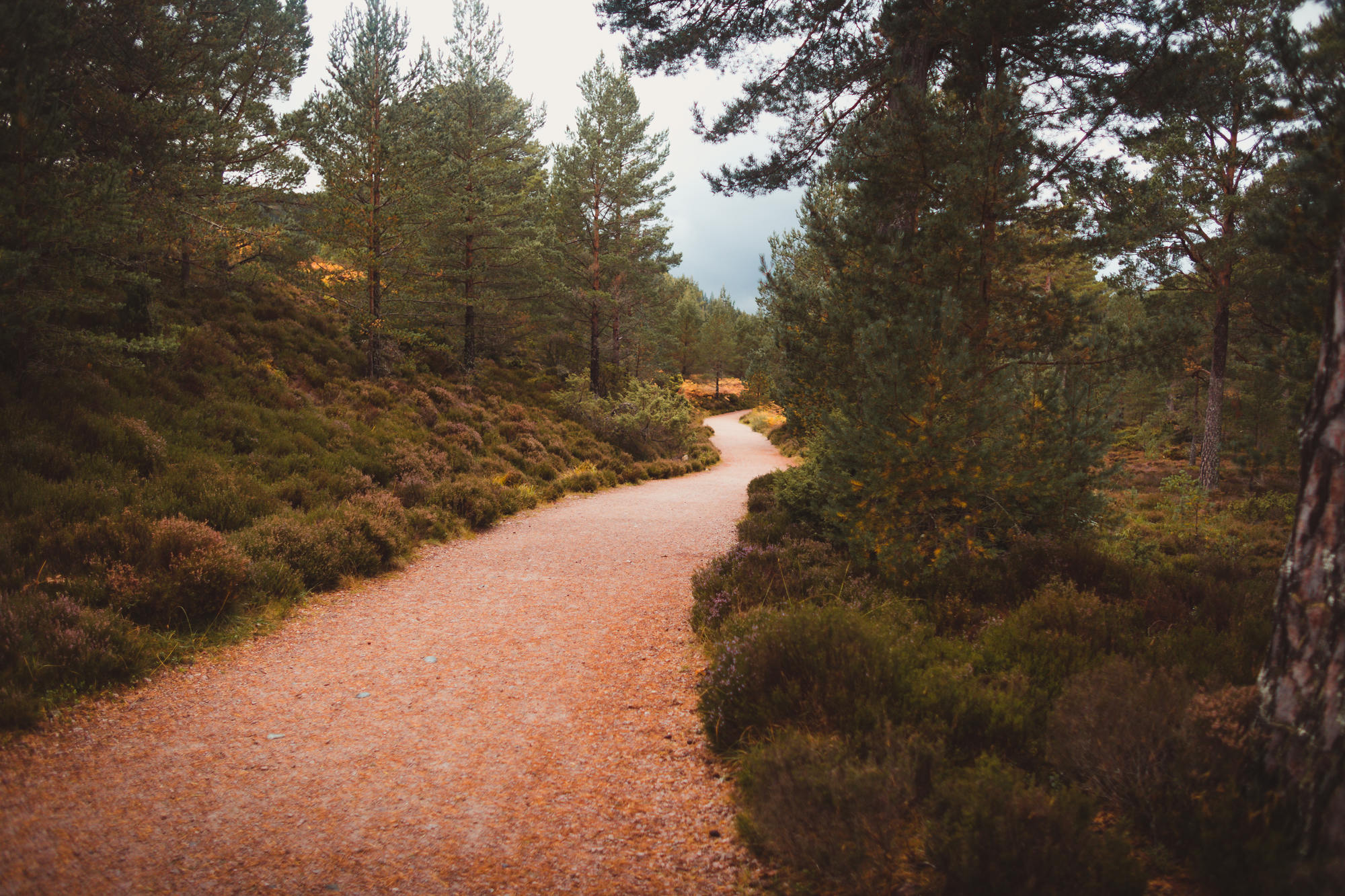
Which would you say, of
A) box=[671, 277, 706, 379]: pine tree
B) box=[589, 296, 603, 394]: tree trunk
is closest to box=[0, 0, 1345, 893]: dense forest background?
box=[589, 296, 603, 394]: tree trunk

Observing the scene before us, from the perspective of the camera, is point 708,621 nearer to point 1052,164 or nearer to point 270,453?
point 1052,164

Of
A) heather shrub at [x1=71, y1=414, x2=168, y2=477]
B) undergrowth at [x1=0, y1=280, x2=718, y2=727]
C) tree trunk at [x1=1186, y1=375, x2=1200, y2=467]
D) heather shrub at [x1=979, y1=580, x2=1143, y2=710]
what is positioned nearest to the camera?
heather shrub at [x1=979, y1=580, x2=1143, y2=710]

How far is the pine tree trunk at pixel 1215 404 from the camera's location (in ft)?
51.5

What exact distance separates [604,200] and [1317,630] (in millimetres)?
24728

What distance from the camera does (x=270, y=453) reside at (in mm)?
9516

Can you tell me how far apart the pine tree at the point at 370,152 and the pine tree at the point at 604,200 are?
8.21 meters

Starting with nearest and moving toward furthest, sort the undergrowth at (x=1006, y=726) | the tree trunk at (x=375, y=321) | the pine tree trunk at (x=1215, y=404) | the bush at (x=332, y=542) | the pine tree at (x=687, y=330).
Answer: the undergrowth at (x=1006, y=726) < the bush at (x=332, y=542) < the tree trunk at (x=375, y=321) < the pine tree trunk at (x=1215, y=404) < the pine tree at (x=687, y=330)

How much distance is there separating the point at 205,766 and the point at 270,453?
721 centimetres

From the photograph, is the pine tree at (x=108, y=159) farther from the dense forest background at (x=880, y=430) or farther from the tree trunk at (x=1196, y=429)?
the tree trunk at (x=1196, y=429)

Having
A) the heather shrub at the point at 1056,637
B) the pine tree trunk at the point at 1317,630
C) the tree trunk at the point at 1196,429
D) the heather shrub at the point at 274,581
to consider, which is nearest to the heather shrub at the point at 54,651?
the heather shrub at the point at 274,581

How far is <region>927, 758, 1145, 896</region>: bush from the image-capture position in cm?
211

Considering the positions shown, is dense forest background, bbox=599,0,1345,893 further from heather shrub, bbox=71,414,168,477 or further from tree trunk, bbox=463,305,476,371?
tree trunk, bbox=463,305,476,371

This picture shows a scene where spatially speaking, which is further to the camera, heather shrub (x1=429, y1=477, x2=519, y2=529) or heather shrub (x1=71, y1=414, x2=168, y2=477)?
heather shrub (x1=429, y1=477, x2=519, y2=529)

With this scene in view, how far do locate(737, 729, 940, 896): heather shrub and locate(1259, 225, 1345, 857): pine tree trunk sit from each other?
125cm
